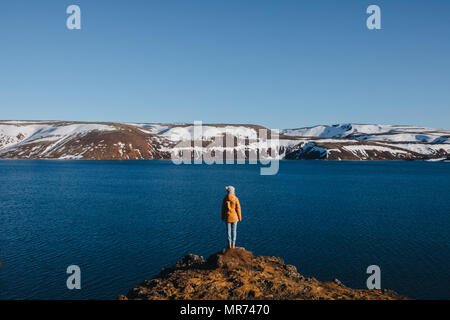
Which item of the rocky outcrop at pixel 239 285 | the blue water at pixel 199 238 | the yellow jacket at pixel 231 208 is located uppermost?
the yellow jacket at pixel 231 208

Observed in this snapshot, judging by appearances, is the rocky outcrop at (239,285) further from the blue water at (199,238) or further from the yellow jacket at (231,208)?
the blue water at (199,238)

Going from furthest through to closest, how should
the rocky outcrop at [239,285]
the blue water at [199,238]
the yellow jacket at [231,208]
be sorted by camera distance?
the blue water at [199,238]
the yellow jacket at [231,208]
the rocky outcrop at [239,285]

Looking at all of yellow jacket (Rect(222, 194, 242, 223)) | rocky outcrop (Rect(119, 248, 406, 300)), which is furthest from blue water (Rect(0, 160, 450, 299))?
yellow jacket (Rect(222, 194, 242, 223))

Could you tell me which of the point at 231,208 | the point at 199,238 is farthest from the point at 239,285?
the point at 199,238

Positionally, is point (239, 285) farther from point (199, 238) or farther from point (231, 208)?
point (199, 238)

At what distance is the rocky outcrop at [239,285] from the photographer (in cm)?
1764

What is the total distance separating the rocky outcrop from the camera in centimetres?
1764

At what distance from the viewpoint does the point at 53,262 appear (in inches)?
1147

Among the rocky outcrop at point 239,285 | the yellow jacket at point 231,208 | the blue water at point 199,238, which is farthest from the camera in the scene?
the blue water at point 199,238

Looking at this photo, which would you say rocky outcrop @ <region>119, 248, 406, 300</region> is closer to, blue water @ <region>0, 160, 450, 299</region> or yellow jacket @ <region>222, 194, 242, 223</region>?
yellow jacket @ <region>222, 194, 242, 223</region>

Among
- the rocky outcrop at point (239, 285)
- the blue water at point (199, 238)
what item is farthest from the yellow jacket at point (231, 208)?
the blue water at point (199, 238)
